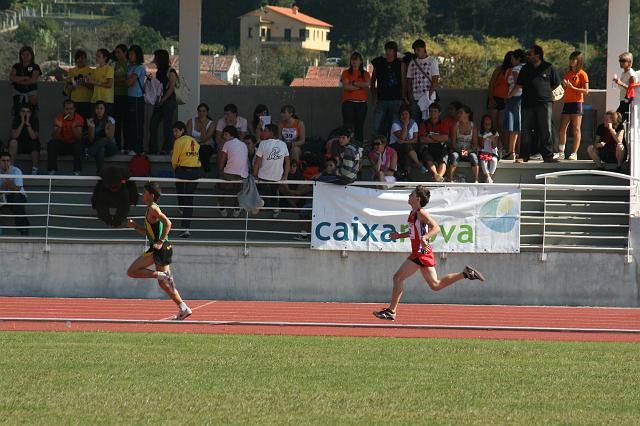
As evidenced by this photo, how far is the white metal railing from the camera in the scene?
19.5 meters

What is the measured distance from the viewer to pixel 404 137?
20.9 metres

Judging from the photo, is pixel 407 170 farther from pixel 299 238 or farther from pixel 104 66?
pixel 104 66

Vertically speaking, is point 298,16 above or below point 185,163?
above

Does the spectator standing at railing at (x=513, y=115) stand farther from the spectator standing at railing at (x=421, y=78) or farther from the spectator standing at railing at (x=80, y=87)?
the spectator standing at railing at (x=80, y=87)

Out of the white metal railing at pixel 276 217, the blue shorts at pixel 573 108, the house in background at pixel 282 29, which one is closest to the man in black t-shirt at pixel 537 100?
the blue shorts at pixel 573 108

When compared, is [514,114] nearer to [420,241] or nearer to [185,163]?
[185,163]

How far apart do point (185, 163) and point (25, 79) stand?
175 inches

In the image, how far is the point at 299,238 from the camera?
20109 mm

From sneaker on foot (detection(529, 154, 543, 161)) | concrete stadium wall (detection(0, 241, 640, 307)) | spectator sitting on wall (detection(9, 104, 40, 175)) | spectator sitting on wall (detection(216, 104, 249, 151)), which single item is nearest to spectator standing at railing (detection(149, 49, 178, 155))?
spectator sitting on wall (detection(216, 104, 249, 151))

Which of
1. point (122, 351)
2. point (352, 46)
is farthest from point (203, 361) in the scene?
point (352, 46)

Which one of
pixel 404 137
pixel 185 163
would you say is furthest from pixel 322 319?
pixel 404 137

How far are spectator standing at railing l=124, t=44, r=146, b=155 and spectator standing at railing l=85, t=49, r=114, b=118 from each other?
383 millimetres

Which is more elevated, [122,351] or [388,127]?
[388,127]

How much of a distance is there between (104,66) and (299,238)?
4908 millimetres
